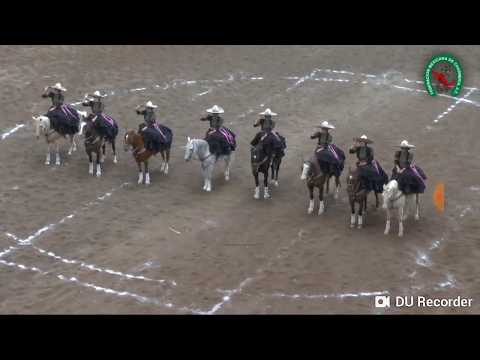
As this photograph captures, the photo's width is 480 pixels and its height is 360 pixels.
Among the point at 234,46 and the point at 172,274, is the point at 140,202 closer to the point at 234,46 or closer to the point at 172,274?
the point at 172,274

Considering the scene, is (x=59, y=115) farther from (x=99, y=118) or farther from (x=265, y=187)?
(x=265, y=187)

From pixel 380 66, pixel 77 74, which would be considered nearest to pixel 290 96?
pixel 380 66

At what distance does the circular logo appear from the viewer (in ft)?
101

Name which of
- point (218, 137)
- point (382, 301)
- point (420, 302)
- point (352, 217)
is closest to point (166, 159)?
point (218, 137)

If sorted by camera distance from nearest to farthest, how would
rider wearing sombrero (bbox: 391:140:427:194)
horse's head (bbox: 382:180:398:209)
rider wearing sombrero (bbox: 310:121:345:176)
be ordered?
horse's head (bbox: 382:180:398:209) → rider wearing sombrero (bbox: 391:140:427:194) → rider wearing sombrero (bbox: 310:121:345:176)

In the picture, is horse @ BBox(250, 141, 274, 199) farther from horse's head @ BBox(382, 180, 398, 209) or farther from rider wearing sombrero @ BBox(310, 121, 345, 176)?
horse's head @ BBox(382, 180, 398, 209)

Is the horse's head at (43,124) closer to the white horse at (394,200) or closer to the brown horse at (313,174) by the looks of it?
the brown horse at (313,174)

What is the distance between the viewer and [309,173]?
22875 mm

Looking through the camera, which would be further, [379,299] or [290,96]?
[290,96]

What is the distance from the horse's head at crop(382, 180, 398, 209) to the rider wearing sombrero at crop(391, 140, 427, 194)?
21 centimetres

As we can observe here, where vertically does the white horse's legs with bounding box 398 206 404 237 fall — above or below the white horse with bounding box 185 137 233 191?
below

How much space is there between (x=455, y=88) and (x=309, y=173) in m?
10.1

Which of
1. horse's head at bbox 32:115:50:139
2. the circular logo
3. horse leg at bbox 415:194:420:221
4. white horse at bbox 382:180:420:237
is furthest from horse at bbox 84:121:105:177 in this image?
the circular logo

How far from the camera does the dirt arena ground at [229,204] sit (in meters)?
19.8
